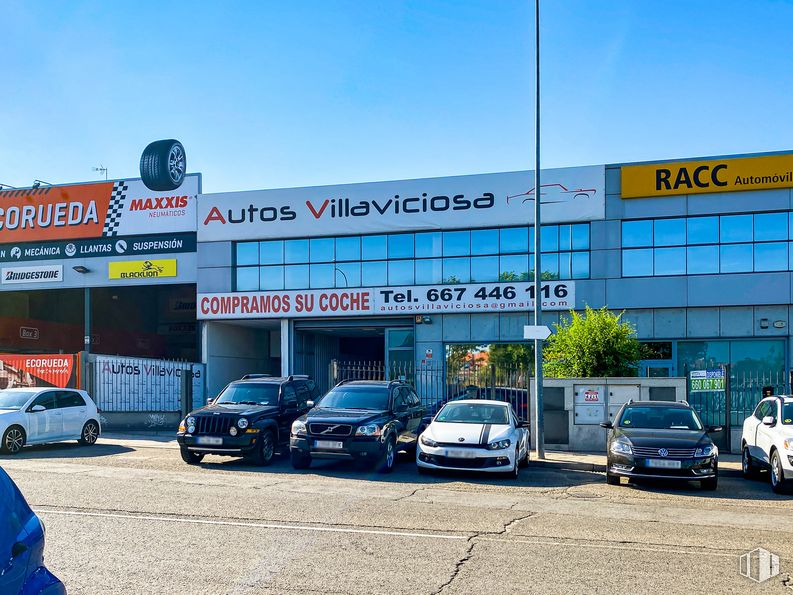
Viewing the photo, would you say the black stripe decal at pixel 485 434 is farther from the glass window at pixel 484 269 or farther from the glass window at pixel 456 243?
the glass window at pixel 456 243

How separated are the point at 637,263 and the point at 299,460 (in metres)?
14.7

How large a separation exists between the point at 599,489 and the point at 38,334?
111 feet

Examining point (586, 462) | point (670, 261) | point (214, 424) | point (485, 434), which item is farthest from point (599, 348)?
point (214, 424)

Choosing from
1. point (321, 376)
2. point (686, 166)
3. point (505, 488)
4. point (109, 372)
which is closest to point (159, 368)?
point (109, 372)

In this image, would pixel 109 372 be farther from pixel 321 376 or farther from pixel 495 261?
pixel 495 261

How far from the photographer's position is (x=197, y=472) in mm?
14078

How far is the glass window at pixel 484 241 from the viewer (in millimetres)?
26344

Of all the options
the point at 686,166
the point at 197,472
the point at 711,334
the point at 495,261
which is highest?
the point at 686,166

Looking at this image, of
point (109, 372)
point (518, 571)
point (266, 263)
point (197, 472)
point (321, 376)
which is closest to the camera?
point (518, 571)

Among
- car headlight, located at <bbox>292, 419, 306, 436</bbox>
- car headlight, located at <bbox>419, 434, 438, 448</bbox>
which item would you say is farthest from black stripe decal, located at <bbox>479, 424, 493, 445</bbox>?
car headlight, located at <bbox>292, 419, 306, 436</bbox>

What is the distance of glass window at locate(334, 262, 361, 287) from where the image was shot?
2767 cm

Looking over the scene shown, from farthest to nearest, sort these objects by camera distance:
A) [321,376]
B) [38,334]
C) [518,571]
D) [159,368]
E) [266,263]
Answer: [38,334] < [321,376] < [266,263] < [159,368] < [518,571]

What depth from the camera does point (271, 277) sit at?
28453 mm

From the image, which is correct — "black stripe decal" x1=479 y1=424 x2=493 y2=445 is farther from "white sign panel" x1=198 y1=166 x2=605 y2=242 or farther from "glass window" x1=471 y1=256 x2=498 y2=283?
"white sign panel" x1=198 y1=166 x2=605 y2=242
